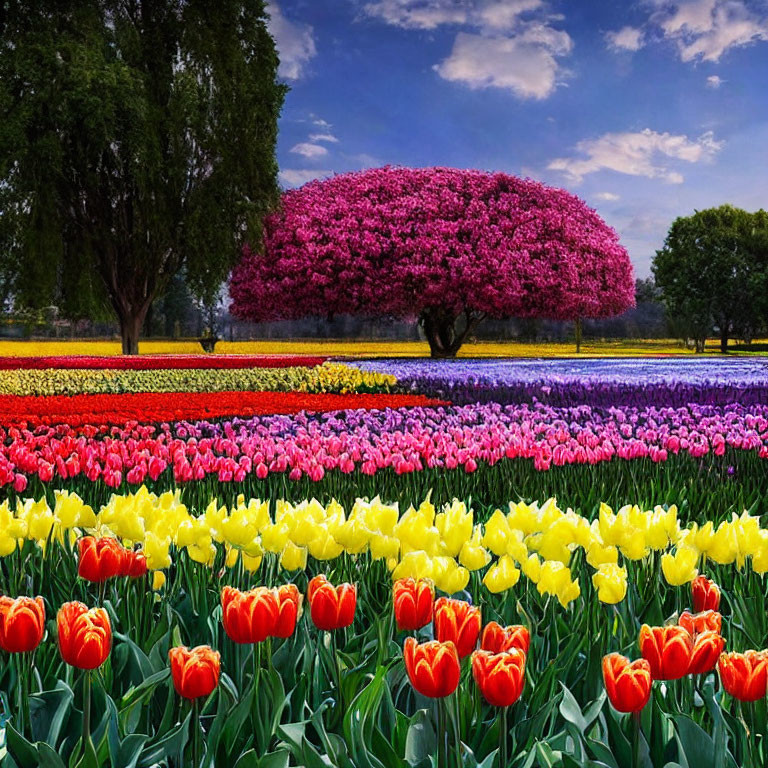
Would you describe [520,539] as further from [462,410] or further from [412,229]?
[412,229]

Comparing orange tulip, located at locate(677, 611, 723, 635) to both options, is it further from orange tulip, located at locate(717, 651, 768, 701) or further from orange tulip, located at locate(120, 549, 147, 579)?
orange tulip, located at locate(120, 549, 147, 579)

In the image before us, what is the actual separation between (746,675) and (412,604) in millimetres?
605

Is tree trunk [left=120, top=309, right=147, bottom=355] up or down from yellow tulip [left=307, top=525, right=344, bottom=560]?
up

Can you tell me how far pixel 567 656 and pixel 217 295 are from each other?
2546cm

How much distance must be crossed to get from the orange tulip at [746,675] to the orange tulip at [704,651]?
0.36ft

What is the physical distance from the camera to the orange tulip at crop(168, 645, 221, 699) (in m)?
1.26

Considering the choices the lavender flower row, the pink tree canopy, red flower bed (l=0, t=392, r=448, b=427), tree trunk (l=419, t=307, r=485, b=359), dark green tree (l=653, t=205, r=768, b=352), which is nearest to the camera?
red flower bed (l=0, t=392, r=448, b=427)

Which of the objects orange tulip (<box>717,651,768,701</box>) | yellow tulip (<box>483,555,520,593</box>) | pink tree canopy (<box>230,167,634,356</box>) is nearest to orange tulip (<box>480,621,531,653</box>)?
orange tulip (<box>717,651,768,701</box>)

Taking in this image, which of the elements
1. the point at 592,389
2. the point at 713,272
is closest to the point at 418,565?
the point at 592,389

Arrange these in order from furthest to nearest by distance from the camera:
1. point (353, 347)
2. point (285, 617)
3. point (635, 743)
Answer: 1. point (353, 347)
2. point (285, 617)
3. point (635, 743)

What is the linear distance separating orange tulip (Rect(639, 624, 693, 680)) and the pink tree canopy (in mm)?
25246

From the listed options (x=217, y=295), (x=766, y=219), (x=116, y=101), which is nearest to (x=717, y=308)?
(x=766, y=219)

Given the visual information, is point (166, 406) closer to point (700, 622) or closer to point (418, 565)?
point (418, 565)

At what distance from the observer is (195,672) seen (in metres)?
1.26
